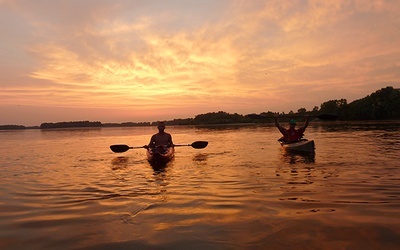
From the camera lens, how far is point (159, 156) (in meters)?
14.0

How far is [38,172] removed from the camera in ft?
41.4

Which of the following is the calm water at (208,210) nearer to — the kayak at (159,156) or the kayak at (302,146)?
the kayak at (159,156)

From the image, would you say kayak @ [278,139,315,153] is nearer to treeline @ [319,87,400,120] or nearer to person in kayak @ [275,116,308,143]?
person in kayak @ [275,116,308,143]

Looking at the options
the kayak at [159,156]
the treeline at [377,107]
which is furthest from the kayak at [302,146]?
the treeline at [377,107]

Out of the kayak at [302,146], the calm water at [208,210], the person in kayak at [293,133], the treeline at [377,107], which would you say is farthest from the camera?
the treeline at [377,107]

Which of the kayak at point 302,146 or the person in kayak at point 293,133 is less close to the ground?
the person in kayak at point 293,133

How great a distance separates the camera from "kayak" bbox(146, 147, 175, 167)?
1406 centimetres

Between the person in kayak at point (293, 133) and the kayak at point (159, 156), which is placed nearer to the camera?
the kayak at point (159, 156)

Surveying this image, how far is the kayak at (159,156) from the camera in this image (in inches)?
554

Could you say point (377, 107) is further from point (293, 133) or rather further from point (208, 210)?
point (208, 210)

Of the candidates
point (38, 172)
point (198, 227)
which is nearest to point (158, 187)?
point (198, 227)

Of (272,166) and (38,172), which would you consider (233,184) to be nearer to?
(272,166)

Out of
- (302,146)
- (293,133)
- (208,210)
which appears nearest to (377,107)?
(293,133)

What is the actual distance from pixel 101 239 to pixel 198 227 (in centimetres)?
163
